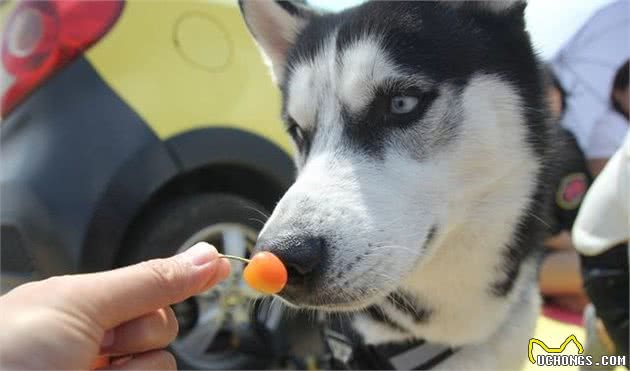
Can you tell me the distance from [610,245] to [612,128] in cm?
78

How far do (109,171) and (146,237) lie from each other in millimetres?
229

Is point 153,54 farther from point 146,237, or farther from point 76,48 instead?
point 146,237

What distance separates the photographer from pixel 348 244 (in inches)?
34.8

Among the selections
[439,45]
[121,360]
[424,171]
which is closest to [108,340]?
[121,360]

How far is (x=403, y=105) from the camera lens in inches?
43.6

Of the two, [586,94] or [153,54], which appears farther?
[586,94]

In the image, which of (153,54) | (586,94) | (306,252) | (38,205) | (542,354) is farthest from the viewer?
(586,94)

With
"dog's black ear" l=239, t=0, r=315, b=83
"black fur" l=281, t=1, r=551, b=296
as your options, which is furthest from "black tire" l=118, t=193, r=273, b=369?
"black fur" l=281, t=1, r=551, b=296

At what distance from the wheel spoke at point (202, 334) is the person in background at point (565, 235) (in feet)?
3.34

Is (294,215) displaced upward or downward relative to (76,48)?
downward

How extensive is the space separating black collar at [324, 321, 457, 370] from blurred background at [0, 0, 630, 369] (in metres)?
0.28

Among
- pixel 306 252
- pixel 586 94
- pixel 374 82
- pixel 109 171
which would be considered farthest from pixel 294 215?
pixel 586 94

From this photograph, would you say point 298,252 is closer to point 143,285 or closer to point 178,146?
point 143,285

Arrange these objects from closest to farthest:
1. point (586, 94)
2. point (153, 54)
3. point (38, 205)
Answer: point (38, 205)
point (153, 54)
point (586, 94)
